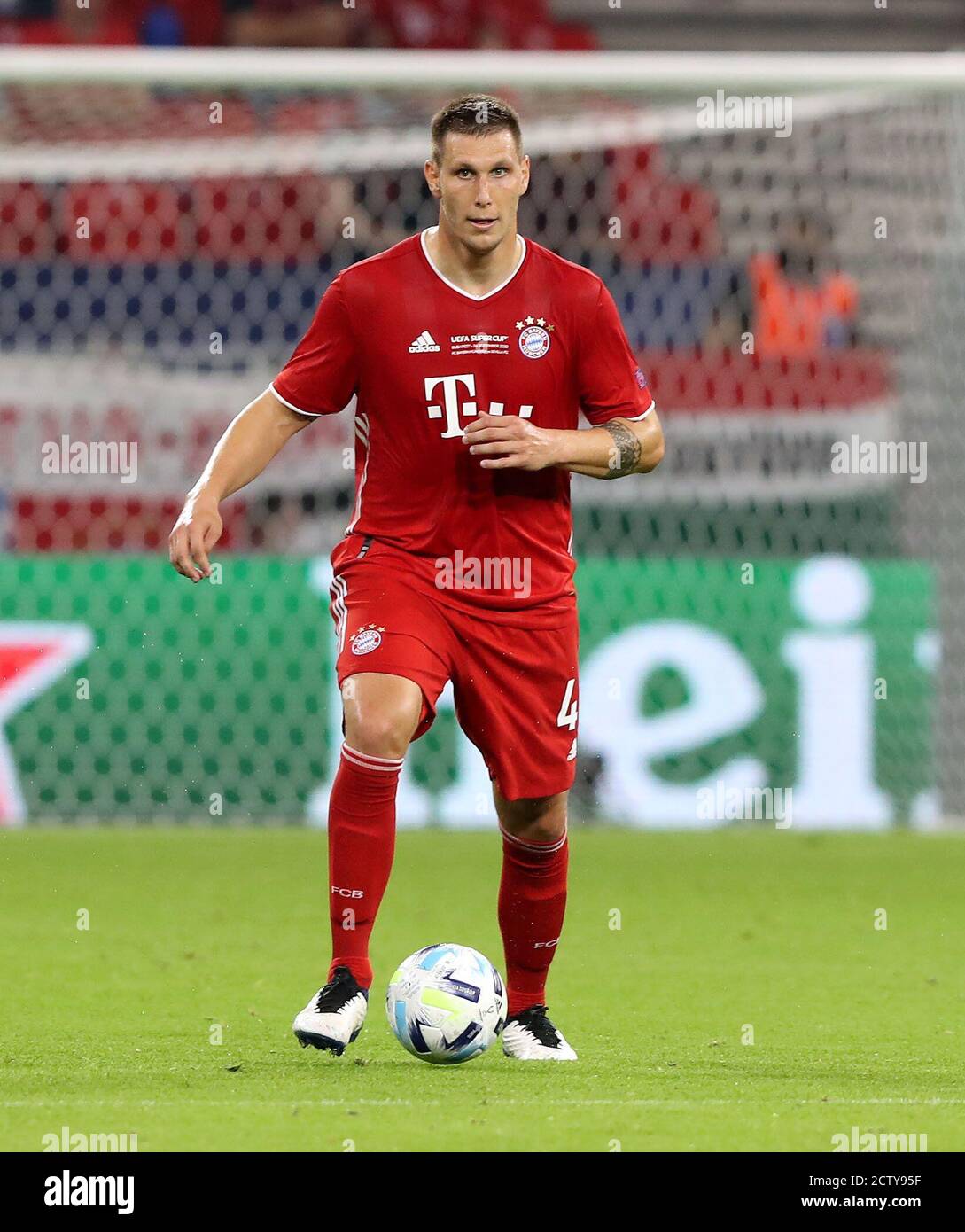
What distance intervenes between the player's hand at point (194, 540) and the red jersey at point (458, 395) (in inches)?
14.1

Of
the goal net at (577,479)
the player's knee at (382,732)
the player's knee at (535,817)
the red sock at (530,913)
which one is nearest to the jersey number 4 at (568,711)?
the player's knee at (535,817)

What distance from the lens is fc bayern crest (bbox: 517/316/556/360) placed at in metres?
4.46

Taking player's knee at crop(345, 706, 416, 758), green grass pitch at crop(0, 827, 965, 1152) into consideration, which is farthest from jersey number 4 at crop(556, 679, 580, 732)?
green grass pitch at crop(0, 827, 965, 1152)

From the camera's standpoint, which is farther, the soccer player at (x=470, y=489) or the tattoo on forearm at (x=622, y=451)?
the tattoo on forearm at (x=622, y=451)

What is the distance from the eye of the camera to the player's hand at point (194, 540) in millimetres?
4199

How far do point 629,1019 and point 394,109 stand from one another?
6240mm

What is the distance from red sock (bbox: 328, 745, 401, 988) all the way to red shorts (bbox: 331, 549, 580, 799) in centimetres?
14

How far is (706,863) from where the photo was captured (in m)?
8.10

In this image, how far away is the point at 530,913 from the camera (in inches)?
179

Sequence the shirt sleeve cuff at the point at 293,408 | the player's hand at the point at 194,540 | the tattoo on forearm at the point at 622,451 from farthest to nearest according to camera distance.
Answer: the shirt sleeve cuff at the point at 293,408, the tattoo on forearm at the point at 622,451, the player's hand at the point at 194,540

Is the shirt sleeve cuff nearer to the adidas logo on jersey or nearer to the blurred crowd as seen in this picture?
the adidas logo on jersey

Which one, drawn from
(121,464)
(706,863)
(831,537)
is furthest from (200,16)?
(706,863)

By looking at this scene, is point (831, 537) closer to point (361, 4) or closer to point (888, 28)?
point (361, 4)

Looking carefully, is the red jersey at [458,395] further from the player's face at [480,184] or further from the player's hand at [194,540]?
the player's hand at [194,540]
